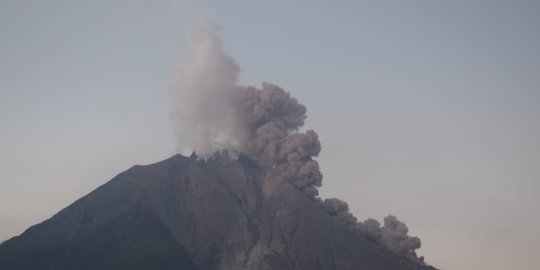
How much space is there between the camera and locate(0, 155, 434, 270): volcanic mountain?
10175 cm

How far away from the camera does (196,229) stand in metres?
113

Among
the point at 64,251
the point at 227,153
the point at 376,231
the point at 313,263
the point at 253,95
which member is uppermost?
the point at 253,95

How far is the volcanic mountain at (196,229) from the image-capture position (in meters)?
102

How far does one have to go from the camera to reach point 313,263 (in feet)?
331

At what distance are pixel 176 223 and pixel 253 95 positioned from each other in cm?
2542

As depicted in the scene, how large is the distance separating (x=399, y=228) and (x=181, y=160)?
41.1 meters

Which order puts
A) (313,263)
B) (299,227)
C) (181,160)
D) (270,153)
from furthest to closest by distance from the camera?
1. (181,160)
2. (270,153)
3. (299,227)
4. (313,263)

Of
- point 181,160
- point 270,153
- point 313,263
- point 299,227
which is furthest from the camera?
point 181,160

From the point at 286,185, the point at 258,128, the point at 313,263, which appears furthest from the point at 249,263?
the point at 258,128

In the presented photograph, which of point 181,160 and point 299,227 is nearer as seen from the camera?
point 299,227

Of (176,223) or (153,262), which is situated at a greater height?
(176,223)

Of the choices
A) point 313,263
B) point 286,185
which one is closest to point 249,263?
point 313,263

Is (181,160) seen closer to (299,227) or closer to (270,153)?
(270,153)

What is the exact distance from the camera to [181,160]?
4993 inches
